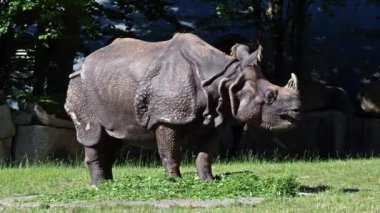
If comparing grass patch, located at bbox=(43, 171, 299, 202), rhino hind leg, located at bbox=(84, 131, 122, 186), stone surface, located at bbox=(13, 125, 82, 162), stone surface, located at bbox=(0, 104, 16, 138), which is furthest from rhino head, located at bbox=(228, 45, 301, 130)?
stone surface, located at bbox=(0, 104, 16, 138)

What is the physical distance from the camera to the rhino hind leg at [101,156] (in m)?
10.0

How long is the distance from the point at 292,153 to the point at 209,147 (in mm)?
9598

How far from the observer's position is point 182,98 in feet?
30.3

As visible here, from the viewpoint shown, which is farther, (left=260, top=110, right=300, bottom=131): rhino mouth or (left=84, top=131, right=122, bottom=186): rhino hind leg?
(left=84, top=131, right=122, bottom=186): rhino hind leg

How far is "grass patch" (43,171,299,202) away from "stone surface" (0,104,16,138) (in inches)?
282

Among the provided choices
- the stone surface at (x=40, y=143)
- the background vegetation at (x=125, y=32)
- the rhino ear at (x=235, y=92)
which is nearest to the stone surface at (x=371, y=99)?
the background vegetation at (x=125, y=32)

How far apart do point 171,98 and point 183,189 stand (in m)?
0.93

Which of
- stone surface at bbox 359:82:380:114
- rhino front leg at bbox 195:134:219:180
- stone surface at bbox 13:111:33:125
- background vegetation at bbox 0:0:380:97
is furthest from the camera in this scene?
stone surface at bbox 359:82:380:114

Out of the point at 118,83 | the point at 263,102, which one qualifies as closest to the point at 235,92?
the point at 263,102

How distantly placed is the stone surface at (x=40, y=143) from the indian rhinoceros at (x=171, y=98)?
6727mm

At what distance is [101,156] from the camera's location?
397 inches

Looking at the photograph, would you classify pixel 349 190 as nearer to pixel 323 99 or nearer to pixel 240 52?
pixel 240 52

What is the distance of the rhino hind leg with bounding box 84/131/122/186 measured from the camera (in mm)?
10008

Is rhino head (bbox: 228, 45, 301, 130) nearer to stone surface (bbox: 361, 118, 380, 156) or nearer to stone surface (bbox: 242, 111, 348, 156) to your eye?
stone surface (bbox: 242, 111, 348, 156)
